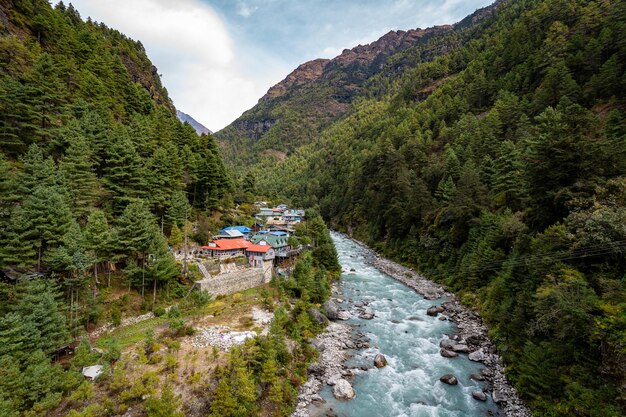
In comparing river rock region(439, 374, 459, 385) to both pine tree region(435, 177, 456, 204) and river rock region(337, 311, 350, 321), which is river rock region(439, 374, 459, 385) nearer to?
river rock region(337, 311, 350, 321)

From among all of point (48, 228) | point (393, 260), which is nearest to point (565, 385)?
point (48, 228)

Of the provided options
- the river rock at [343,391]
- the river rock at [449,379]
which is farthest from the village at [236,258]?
the river rock at [449,379]

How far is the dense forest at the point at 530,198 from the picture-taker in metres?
15.8

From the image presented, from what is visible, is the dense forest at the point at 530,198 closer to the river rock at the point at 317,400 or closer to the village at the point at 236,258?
the river rock at the point at 317,400

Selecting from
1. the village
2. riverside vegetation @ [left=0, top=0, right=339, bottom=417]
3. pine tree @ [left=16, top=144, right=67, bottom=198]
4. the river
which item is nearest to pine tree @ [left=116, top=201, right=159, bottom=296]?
riverside vegetation @ [left=0, top=0, right=339, bottom=417]

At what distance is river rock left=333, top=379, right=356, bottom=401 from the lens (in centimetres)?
1983

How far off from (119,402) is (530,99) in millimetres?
76309

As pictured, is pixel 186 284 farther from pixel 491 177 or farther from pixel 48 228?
pixel 491 177

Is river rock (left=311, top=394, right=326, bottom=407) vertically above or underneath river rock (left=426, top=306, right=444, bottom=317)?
underneath

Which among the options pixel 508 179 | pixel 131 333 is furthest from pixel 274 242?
pixel 508 179

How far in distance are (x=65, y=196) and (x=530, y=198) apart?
4040 cm

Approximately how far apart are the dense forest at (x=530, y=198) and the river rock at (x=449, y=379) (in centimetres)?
387

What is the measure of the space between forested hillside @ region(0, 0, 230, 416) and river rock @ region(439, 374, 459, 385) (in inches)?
949

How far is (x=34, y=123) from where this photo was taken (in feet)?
91.9
